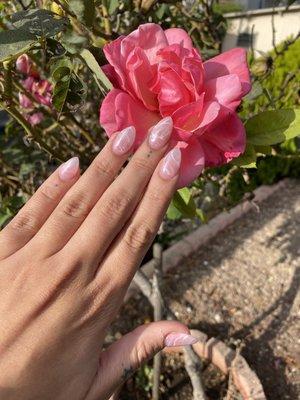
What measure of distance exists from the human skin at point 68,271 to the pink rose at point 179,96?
0.42 feet

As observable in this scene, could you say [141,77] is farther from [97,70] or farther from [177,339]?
[177,339]

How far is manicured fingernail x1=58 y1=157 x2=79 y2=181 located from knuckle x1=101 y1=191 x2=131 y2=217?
0.09 m

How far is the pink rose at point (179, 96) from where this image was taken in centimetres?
70

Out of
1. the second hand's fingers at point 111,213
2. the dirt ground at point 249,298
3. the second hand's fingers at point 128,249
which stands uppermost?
the second hand's fingers at point 111,213

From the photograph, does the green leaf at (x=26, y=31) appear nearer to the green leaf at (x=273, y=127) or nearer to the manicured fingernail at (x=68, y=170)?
the manicured fingernail at (x=68, y=170)

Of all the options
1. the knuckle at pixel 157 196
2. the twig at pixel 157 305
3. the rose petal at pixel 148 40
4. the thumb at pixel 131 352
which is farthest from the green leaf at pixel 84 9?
the twig at pixel 157 305

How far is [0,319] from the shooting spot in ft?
2.95

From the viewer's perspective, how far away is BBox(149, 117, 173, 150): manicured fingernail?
713 mm

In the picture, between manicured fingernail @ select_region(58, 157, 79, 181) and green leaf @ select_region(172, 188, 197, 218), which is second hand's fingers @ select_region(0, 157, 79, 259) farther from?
green leaf @ select_region(172, 188, 197, 218)

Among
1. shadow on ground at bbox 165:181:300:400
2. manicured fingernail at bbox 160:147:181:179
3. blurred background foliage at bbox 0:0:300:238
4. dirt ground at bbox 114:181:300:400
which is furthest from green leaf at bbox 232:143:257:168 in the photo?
shadow on ground at bbox 165:181:300:400

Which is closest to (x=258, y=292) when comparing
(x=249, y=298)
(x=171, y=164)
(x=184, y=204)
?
(x=249, y=298)

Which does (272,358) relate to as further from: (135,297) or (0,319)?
(0,319)

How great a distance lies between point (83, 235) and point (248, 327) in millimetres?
2148

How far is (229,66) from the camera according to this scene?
76cm
